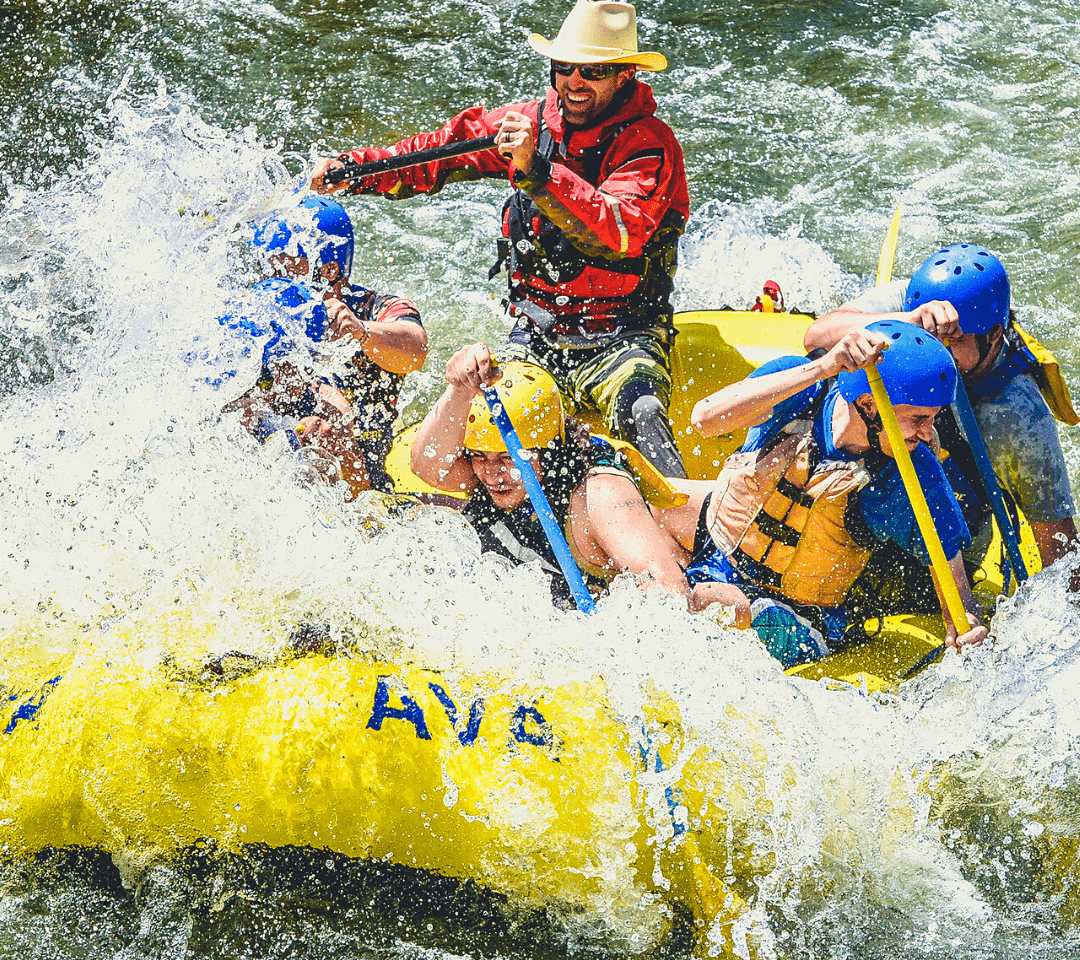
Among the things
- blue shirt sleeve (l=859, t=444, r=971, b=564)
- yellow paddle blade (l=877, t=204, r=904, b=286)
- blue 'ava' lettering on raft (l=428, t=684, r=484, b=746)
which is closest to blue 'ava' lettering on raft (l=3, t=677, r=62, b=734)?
blue 'ava' lettering on raft (l=428, t=684, r=484, b=746)

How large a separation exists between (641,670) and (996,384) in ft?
4.30

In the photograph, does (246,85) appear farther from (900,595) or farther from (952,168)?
(900,595)

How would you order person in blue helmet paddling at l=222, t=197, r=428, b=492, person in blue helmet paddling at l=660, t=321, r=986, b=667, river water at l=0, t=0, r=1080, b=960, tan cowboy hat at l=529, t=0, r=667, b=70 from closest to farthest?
river water at l=0, t=0, r=1080, b=960 → person in blue helmet paddling at l=660, t=321, r=986, b=667 → person in blue helmet paddling at l=222, t=197, r=428, b=492 → tan cowboy hat at l=529, t=0, r=667, b=70

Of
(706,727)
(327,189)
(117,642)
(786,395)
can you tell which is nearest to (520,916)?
(706,727)

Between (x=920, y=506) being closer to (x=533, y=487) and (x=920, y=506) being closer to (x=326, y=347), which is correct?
(x=533, y=487)

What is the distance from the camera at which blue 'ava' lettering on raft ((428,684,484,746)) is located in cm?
285

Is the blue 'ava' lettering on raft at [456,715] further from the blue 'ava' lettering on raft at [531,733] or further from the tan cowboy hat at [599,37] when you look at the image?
the tan cowboy hat at [599,37]

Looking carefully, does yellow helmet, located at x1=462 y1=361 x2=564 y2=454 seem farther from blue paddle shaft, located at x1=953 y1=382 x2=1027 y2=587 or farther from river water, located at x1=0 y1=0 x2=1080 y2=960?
blue paddle shaft, located at x1=953 y1=382 x2=1027 y2=587

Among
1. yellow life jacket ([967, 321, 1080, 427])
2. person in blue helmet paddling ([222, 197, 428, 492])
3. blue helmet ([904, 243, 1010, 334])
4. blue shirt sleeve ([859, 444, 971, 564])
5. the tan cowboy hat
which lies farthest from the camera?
the tan cowboy hat

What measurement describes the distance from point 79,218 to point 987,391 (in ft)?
9.58

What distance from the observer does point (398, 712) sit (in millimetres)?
2846

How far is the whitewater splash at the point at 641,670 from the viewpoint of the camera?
290 cm

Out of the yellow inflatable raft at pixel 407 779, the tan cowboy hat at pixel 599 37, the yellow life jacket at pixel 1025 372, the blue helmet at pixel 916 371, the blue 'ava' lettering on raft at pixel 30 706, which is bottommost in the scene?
the yellow inflatable raft at pixel 407 779

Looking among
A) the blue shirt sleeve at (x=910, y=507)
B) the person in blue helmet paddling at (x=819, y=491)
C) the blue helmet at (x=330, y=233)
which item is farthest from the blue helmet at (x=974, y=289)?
the blue helmet at (x=330, y=233)
